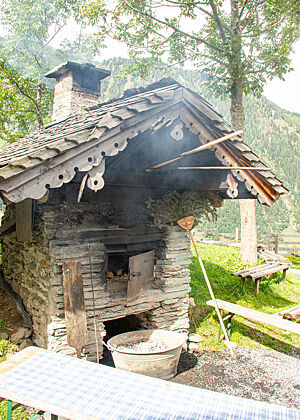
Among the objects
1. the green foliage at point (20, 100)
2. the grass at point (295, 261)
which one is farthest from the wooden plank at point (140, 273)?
the green foliage at point (20, 100)

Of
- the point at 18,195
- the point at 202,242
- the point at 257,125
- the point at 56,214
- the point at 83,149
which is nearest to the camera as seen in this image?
the point at 18,195

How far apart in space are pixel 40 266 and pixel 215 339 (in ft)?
11.7

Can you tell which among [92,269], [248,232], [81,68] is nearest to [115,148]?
[92,269]

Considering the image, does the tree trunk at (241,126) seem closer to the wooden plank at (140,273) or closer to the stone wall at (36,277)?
the wooden plank at (140,273)

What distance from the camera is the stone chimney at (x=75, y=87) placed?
795 centimetres

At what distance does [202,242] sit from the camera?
15.9 meters

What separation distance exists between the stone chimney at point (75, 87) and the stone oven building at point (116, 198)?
9.06 ft

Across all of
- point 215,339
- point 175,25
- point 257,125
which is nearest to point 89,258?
point 215,339

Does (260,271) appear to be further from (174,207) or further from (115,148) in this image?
(115,148)

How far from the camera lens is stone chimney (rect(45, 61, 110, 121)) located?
795 cm

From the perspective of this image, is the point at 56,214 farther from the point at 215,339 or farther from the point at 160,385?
the point at 215,339

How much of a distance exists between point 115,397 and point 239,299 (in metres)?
6.38

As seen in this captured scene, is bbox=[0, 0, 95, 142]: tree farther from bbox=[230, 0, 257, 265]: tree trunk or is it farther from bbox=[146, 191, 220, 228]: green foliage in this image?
bbox=[146, 191, 220, 228]: green foliage

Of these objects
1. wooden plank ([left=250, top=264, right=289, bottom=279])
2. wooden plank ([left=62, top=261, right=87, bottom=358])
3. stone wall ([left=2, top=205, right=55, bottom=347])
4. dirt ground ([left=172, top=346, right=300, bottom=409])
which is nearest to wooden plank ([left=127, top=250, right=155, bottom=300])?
wooden plank ([left=62, top=261, right=87, bottom=358])
